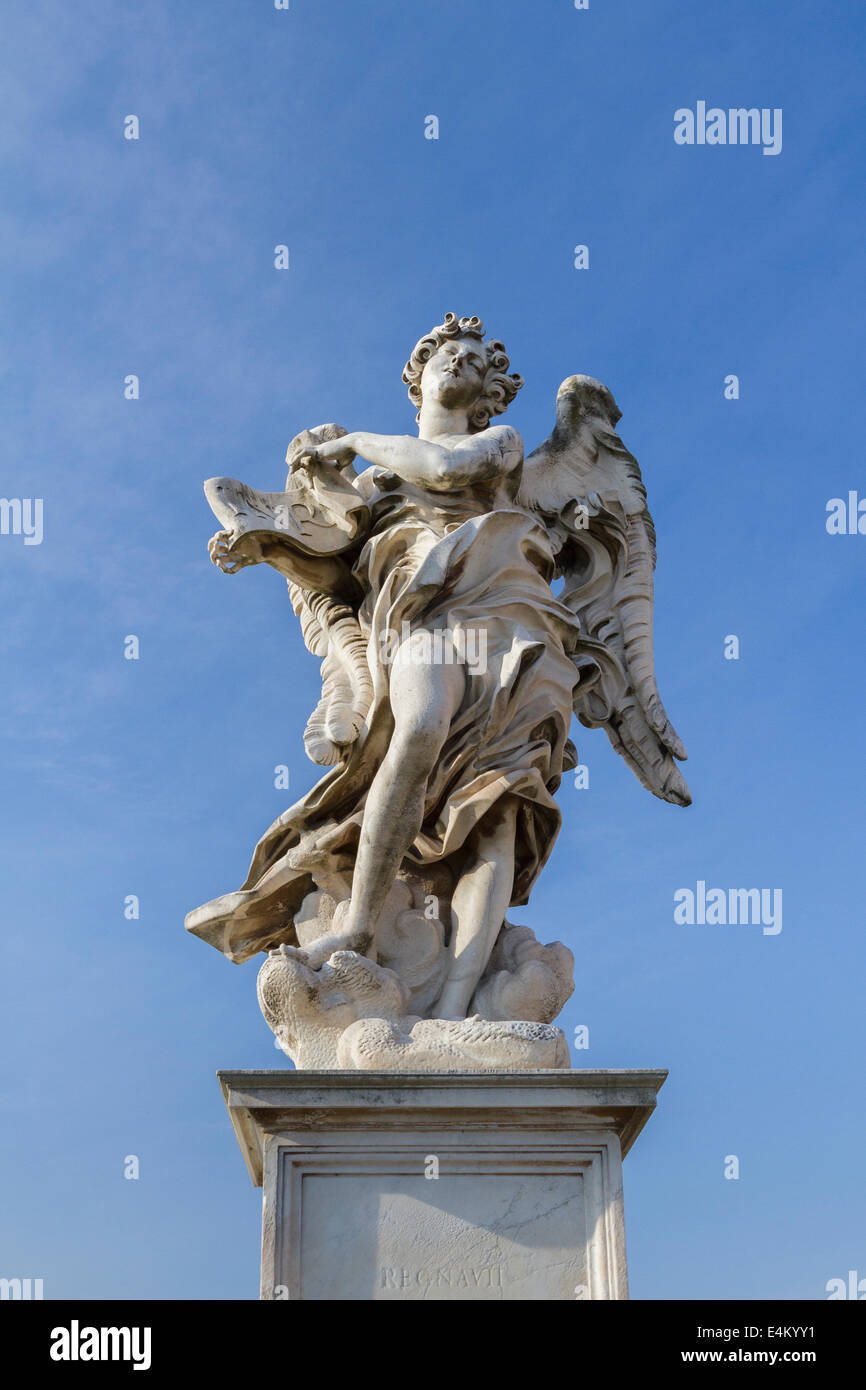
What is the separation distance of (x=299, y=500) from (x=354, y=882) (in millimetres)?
1770

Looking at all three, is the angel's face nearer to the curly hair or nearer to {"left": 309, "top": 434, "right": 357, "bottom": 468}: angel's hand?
the curly hair

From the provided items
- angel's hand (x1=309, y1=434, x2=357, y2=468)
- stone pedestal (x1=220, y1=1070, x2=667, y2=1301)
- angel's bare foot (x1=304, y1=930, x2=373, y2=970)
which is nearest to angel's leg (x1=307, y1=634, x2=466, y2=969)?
angel's bare foot (x1=304, y1=930, x2=373, y2=970)

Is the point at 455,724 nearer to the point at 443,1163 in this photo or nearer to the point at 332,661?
the point at 332,661

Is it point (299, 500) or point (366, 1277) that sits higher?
point (299, 500)

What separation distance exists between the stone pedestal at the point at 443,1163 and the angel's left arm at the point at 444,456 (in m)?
2.58

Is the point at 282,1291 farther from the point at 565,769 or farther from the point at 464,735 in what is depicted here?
the point at 565,769

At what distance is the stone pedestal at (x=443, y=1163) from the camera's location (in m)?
5.18

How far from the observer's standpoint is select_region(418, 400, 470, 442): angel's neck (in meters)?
7.15

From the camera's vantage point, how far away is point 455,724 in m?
6.25

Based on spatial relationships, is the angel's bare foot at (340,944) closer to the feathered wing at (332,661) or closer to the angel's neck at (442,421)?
the feathered wing at (332,661)

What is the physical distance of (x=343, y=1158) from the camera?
5328mm

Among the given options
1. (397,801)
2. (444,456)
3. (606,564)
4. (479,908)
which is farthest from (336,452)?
(479,908)

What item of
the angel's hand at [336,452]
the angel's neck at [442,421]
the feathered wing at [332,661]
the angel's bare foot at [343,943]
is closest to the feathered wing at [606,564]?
the angel's neck at [442,421]
